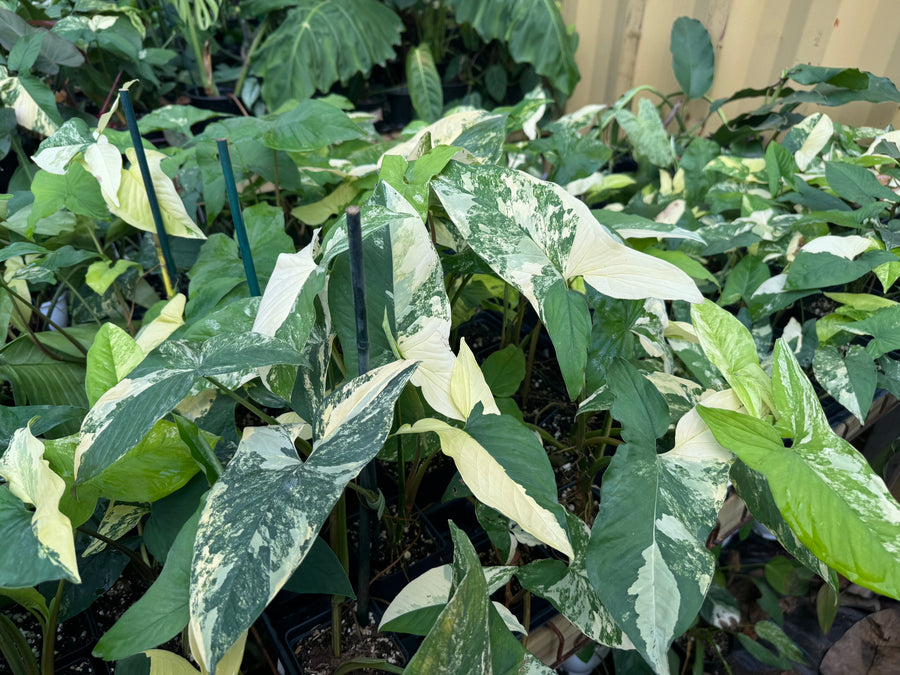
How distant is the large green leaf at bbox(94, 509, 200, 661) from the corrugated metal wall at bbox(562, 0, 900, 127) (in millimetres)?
1494

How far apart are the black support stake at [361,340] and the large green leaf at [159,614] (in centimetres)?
15

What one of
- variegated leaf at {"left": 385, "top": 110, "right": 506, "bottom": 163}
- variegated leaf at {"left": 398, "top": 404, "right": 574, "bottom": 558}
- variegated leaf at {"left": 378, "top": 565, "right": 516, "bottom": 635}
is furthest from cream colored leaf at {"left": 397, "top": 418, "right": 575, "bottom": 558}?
variegated leaf at {"left": 385, "top": 110, "right": 506, "bottom": 163}

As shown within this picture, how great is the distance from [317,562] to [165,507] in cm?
15

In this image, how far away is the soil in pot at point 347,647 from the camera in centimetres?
58

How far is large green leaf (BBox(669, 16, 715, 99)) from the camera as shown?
4.75 feet

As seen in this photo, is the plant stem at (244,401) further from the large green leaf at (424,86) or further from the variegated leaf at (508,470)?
the large green leaf at (424,86)

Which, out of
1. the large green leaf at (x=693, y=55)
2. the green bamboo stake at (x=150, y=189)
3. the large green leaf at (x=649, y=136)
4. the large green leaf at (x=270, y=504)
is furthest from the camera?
the large green leaf at (x=693, y=55)

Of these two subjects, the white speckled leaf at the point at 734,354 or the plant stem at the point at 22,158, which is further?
the plant stem at the point at 22,158

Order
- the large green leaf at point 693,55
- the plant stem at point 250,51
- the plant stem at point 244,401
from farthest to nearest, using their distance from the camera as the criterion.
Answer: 1. the plant stem at point 250,51
2. the large green leaf at point 693,55
3. the plant stem at point 244,401

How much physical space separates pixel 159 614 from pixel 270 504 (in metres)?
0.10

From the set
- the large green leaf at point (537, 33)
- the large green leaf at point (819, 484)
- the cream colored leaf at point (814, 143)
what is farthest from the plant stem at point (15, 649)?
the large green leaf at point (537, 33)

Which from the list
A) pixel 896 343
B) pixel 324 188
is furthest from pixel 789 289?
pixel 324 188

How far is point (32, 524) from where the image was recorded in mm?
418

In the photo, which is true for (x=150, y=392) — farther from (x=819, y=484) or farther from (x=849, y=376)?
(x=849, y=376)
